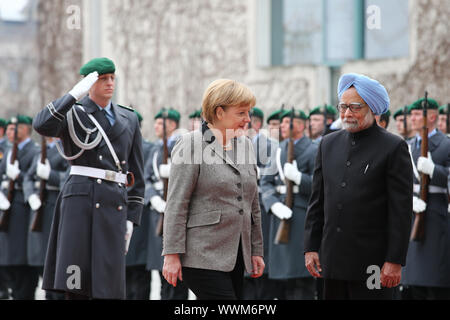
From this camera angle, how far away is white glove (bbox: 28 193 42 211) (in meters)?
9.45

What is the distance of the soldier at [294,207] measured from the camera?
8555mm

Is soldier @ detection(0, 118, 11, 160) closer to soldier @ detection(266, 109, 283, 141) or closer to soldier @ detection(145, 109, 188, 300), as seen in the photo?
soldier @ detection(145, 109, 188, 300)

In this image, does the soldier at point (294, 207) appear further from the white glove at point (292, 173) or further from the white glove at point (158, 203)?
the white glove at point (158, 203)

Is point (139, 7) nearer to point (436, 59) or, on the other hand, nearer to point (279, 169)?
point (436, 59)

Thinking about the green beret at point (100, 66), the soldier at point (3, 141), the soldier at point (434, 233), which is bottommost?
the soldier at point (434, 233)

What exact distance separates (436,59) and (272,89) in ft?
8.80

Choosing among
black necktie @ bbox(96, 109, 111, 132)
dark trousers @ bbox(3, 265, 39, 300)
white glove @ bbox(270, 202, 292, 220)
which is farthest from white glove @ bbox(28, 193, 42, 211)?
black necktie @ bbox(96, 109, 111, 132)

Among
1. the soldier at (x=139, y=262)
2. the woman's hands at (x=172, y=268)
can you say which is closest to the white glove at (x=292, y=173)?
the soldier at (x=139, y=262)

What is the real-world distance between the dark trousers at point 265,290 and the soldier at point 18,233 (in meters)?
2.36

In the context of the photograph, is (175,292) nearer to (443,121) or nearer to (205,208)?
(443,121)

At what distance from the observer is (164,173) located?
29.7 feet

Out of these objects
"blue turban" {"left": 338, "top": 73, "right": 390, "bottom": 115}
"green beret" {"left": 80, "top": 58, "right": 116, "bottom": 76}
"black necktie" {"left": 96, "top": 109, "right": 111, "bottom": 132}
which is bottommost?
"black necktie" {"left": 96, "top": 109, "right": 111, "bottom": 132}

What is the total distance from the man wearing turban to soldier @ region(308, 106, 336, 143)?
3967 mm

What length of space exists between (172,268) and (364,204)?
41.8 inches
